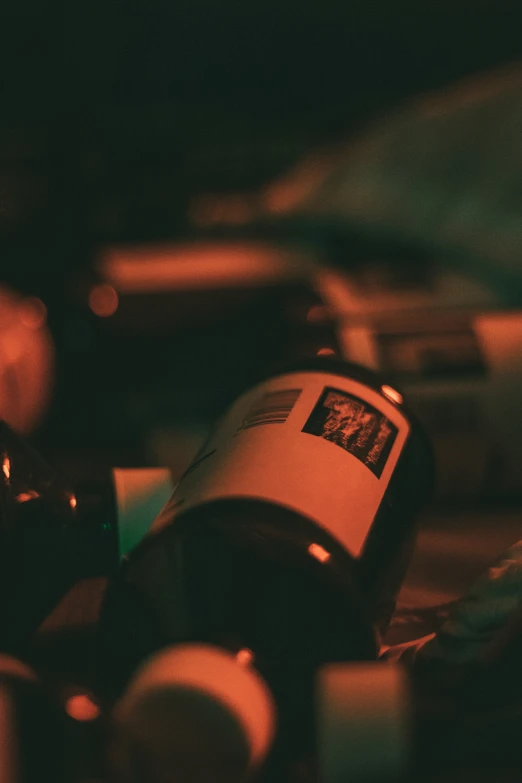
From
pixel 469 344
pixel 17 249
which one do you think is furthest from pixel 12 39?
pixel 469 344

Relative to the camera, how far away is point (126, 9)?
1687 millimetres

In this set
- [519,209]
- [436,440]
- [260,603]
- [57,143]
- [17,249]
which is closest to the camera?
[260,603]

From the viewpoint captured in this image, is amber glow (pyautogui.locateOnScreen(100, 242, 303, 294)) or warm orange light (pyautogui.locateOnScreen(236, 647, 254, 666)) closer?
warm orange light (pyautogui.locateOnScreen(236, 647, 254, 666))

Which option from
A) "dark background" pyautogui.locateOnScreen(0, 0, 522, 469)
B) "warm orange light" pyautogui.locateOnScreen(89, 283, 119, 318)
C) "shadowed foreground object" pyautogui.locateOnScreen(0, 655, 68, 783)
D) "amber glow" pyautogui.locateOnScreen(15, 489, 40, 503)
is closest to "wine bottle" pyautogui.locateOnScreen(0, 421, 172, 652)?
"amber glow" pyautogui.locateOnScreen(15, 489, 40, 503)

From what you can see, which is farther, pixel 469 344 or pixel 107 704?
pixel 469 344

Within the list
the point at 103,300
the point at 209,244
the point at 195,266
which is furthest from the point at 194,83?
the point at 103,300

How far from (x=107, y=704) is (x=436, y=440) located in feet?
1.02

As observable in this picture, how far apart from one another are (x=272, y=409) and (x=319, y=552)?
0.13 m

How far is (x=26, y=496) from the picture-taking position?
45 cm

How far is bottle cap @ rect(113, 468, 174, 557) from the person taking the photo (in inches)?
17.7

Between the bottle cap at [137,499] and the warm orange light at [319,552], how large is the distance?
0.12 m

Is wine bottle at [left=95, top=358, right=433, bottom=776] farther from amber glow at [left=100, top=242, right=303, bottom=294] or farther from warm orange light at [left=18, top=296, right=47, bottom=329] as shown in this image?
amber glow at [left=100, top=242, right=303, bottom=294]

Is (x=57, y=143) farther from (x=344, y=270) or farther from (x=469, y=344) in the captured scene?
(x=469, y=344)

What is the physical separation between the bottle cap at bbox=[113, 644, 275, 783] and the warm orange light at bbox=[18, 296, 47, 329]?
1.82 feet
